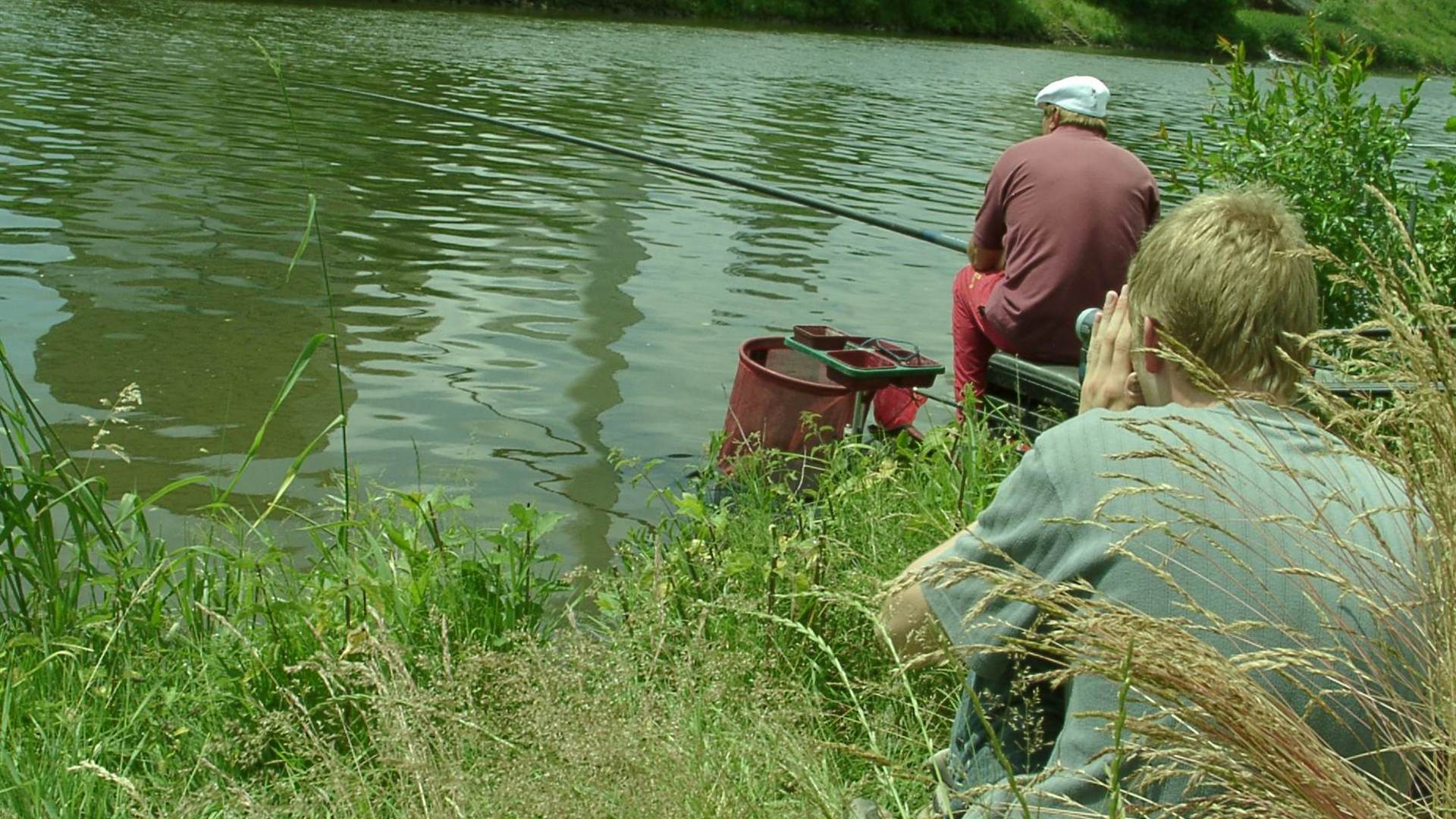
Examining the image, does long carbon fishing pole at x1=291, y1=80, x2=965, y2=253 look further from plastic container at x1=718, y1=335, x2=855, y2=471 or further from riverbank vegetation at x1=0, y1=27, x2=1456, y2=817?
riverbank vegetation at x1=0, y1=27, x2=1456, y2=817

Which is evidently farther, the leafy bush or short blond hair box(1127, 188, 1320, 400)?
the leafy bush

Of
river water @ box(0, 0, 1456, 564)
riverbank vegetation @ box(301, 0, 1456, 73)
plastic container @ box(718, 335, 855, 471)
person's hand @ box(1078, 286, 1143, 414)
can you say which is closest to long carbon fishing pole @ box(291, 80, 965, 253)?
river water @ box(0, 0, 1456, 564)

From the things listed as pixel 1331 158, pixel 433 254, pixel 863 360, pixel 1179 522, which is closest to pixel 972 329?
pixel 863 360

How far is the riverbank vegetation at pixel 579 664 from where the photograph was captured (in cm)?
162

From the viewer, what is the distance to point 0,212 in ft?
31.3

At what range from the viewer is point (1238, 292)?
206 centimetres

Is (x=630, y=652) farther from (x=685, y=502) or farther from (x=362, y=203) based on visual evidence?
(x=362, y=203)

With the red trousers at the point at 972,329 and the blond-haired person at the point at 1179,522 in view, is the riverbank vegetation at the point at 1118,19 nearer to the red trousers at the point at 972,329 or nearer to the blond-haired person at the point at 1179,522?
the red trousers at the point at 972,329

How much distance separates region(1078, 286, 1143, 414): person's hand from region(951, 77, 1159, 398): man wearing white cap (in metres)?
2.68

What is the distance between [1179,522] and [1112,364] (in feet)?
1.83

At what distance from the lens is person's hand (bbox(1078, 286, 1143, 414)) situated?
2277mm

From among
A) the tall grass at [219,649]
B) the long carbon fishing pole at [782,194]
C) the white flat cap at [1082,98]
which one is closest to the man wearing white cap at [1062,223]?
the white flat cap at [1082,98]

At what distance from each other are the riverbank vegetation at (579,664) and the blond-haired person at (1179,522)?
9cm

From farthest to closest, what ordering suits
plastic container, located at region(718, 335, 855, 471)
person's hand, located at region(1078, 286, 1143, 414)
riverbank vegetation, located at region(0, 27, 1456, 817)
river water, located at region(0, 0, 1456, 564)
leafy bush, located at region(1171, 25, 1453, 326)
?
river water, located at region(0, 0, 1456, 564), plastic container, located at region(718, 335, 855, 471), leafy bush, located at region(1171, 25, 1453, 326), person's hand, located at region(1078, 286, 1143, 414), riverbank vegetation, located at region(0, 27, 1456, 817)
